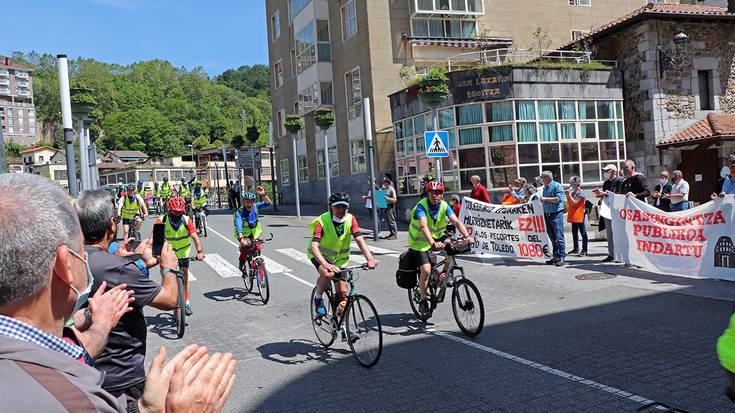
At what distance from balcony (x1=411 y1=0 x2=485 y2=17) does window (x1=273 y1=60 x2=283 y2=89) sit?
51.7ft

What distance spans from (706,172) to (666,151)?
1.67 m

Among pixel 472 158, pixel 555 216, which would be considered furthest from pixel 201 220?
pixel 555 216

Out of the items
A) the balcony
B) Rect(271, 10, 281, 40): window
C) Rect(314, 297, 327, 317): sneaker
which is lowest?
Rect(314, 297, 327, 317): sneaker

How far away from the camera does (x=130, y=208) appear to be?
1675 centimetres

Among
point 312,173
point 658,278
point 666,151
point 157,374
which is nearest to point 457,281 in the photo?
point 658,278

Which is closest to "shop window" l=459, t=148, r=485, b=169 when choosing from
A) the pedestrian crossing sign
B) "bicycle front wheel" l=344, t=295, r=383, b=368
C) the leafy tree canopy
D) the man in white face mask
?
the pedestrian crossing sign

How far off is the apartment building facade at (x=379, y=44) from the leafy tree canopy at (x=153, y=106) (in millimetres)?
59979

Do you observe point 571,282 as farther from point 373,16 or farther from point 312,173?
point 312,173

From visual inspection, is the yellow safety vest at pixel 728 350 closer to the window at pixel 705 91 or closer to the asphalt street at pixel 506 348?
the asphalt street at pixel 506 348

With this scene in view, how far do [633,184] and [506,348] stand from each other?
6592 millimetres

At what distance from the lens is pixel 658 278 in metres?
10.4

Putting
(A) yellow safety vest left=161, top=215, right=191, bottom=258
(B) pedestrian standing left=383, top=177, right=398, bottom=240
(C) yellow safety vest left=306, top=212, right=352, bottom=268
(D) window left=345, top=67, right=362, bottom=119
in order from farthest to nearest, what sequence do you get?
(D) window left=345, top=67, right=362, bottom=119, (B) pedestrian standing left=383, top=177, right=398, bottom=240, (A) yellow safety vest left=161, top=215, right=191, bottom=258, (C) yellow safety vest left=306, top=212, right=352, bottom=268

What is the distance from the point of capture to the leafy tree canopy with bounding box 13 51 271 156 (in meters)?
105

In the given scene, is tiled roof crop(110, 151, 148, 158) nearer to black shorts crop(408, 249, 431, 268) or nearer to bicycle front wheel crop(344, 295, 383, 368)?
black shorts crop(408, 249, 431, 268)
